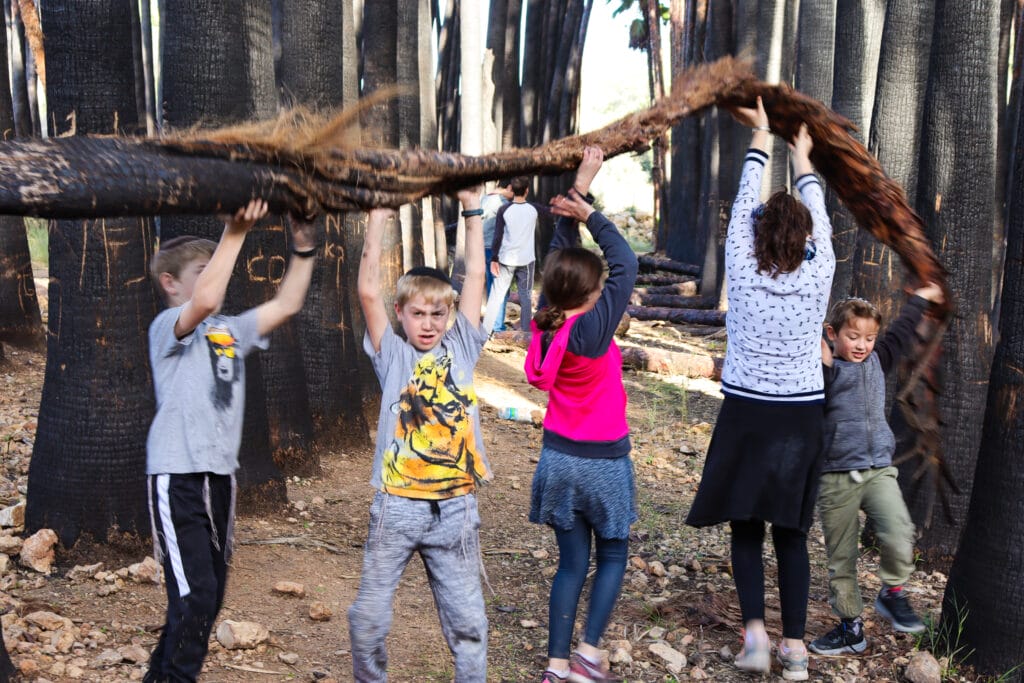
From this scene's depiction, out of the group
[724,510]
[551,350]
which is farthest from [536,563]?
[551,350]

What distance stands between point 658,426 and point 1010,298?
18.3 feet

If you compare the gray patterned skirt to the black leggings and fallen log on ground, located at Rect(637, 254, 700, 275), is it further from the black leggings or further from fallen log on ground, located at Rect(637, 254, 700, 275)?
fallen log on ground, located at Rect(637, 254, 700, 275)

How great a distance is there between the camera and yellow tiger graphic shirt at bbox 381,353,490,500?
385cm

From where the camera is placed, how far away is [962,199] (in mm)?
6332

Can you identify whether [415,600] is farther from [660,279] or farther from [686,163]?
[686,163]

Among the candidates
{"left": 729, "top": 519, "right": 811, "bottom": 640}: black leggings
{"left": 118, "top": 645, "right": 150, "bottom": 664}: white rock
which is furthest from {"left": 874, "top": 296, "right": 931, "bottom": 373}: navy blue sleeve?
{"left": 118, "top": 645, "right": 150, "bottom": 664}: white rock

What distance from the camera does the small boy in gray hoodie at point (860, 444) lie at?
4.91 m

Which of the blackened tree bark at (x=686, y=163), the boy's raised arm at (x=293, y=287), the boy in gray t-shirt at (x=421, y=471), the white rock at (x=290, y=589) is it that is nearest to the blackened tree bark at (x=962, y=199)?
the boy in gray t-shirt at (x=421, y=471)

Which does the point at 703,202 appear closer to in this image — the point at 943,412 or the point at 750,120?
the point at 943,412

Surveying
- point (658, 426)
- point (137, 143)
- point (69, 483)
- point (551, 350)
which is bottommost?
point (658, 426)

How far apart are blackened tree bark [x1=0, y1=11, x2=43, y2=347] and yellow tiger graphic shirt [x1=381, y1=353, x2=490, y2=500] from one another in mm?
7968

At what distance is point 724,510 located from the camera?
4.69 m

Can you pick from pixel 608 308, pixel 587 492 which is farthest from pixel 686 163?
pixel 587 492

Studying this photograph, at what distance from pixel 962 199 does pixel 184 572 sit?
502 cm
